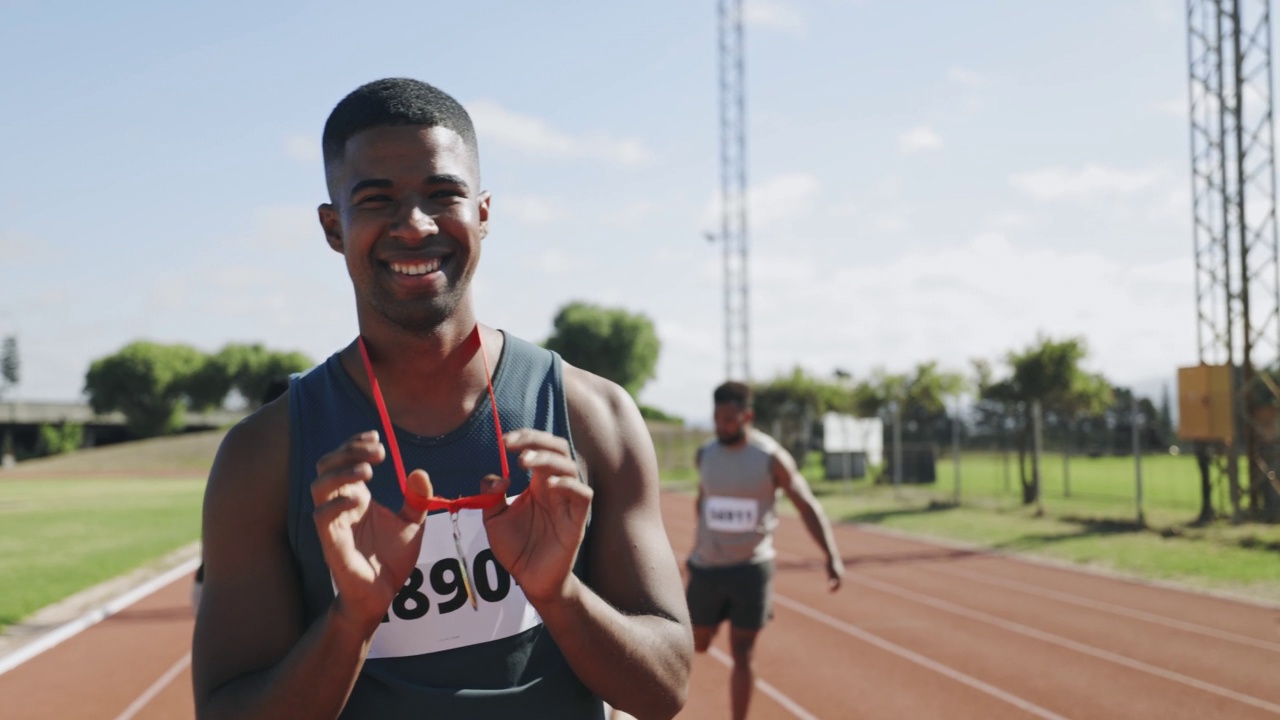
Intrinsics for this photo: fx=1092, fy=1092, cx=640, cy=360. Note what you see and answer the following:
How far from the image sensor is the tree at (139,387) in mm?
78562

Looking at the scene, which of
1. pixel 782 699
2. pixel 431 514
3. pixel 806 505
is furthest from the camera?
pixel 782 699

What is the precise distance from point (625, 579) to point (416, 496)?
0.47 m

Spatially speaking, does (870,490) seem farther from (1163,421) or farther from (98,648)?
(98,648)

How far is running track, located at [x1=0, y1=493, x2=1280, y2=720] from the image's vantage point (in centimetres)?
758

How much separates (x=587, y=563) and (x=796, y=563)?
520 inches

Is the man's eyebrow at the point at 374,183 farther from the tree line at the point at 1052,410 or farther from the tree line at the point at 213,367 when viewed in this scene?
the tree line at the point at 213,367

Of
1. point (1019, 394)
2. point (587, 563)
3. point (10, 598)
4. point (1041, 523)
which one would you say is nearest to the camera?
point (587, 563)

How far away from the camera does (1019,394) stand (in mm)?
20125

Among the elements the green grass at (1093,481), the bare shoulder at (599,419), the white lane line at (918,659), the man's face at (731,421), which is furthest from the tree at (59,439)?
the bare shoulder at (599,419)

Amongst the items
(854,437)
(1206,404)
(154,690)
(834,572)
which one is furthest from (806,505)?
(854,437)

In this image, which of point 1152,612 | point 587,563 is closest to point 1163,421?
point 1152,612

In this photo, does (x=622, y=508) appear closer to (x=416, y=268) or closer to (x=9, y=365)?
(x=416, y=268)

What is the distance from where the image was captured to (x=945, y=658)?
8828mm

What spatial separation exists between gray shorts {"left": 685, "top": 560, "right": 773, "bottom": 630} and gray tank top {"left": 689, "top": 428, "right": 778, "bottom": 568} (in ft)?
0.20
